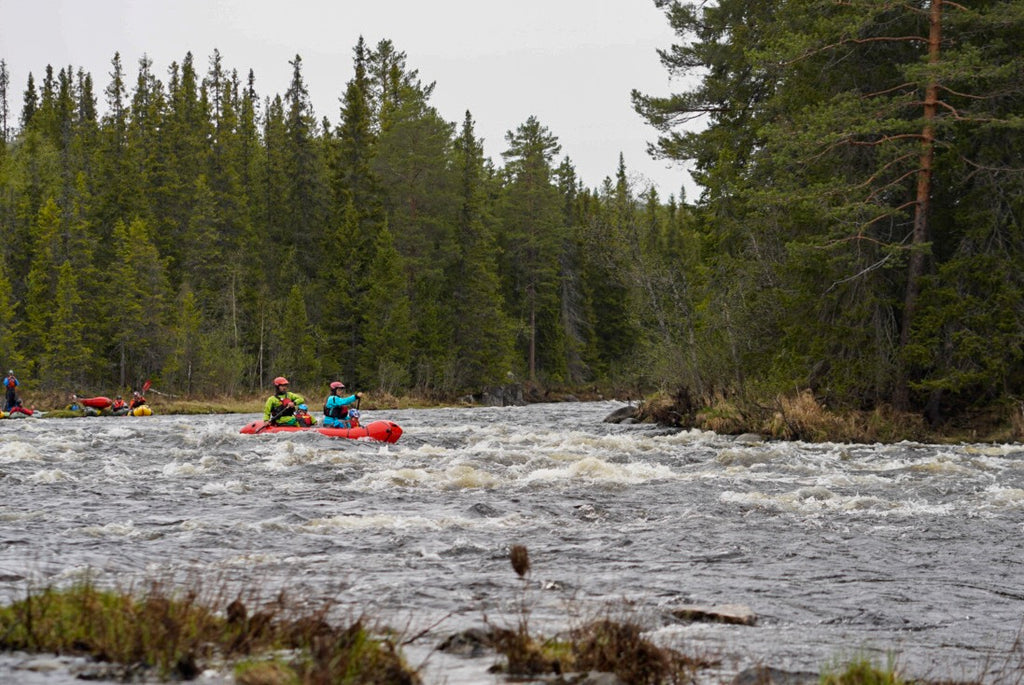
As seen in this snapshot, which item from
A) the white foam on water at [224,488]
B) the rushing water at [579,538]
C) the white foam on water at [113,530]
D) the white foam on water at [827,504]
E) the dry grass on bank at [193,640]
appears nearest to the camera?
the dry grass on bank at [193,640]

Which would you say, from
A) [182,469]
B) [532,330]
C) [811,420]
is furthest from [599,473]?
[532,330]

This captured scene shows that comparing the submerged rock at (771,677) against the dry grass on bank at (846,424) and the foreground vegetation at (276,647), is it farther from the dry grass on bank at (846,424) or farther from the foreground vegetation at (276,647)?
the dry grass on bank at (846,424)

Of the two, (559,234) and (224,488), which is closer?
(224,488)

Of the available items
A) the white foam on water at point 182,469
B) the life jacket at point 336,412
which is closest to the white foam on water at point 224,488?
the white foam on water at point 182,469

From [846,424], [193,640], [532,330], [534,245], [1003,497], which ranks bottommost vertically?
[1003,497]

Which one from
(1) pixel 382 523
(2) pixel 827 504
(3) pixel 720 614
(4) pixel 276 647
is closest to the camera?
(4) pixel 276 647

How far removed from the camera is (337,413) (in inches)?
879

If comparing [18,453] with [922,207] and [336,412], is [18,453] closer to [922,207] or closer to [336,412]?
[336,412]

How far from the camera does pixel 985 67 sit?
19.5m

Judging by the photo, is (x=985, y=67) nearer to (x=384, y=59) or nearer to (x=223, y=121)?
(x=384, y=59)

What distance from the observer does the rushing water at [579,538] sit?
605 centimetres

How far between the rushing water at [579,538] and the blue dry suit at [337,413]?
396 centimetres

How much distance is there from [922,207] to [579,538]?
1469 centimetres

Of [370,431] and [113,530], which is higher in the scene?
[370,431]
